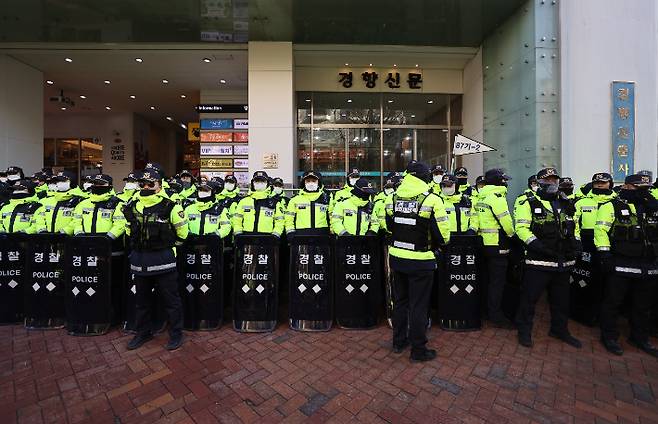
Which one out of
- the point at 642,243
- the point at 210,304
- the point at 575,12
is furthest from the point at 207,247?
the point at 575,12

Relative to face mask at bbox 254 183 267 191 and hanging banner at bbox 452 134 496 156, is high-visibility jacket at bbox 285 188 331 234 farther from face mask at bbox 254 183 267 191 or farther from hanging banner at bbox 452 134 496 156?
hanging banner at bbox 452 134 496 156

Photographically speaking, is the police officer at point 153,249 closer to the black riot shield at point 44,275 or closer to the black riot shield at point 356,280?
the black riot shield at point 44,275

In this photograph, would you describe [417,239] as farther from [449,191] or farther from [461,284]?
[449,191]

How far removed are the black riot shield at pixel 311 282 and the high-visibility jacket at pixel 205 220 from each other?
3.71 ft

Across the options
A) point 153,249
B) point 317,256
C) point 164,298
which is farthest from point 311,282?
point 153,249

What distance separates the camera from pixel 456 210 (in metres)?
4.73

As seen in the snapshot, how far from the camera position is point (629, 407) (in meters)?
2.98

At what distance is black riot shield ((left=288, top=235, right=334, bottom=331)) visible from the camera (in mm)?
4387

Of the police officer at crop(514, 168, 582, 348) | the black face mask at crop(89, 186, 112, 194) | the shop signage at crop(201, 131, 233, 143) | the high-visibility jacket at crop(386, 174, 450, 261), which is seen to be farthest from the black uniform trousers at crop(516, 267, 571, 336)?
the shop signage at crop(201, 131, 233, 143)

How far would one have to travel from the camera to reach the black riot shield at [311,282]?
4.39m

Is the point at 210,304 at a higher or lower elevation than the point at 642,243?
lower

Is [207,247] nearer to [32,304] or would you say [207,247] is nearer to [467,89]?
[32,304]

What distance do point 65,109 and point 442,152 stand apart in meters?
17.5

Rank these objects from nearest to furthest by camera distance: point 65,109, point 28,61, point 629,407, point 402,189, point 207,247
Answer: point 629,407 < point 402,189 < point 207,247 < point 28,61 < point 65,109
